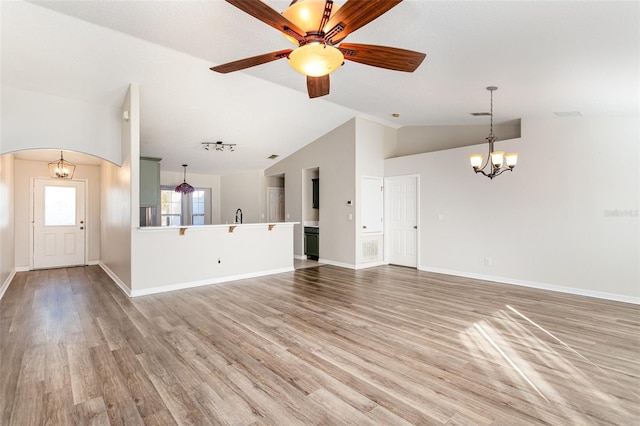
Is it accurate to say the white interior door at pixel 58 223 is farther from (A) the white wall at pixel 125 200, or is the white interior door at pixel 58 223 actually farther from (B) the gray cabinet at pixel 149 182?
(B) the gray cabinet at pixel 149 182

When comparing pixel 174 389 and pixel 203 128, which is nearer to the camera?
pixel 174 389

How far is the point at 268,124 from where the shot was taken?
21.9ft

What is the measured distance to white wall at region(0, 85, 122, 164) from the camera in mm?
4438

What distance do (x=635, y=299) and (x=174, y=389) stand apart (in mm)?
5801

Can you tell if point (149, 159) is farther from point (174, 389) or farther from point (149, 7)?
point (174, 389)

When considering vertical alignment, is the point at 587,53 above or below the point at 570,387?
above

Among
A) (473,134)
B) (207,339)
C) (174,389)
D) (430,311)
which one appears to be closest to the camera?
(174,389)

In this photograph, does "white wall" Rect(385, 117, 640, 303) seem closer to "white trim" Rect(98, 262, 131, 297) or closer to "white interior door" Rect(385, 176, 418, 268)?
"white interior door" Rect(385, 176, 418, 268)

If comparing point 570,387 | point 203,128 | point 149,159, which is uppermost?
point 203,128

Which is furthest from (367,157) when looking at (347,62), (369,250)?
(347,62)

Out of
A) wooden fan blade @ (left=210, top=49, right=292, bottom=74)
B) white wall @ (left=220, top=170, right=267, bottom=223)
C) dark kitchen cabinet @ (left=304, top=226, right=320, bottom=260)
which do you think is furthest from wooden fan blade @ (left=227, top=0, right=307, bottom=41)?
white wall @ (left=220, top=170, right=267, bottom=223)

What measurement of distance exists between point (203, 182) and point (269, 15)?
8634 mm

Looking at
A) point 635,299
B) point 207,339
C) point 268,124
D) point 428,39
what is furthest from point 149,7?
point 635,299

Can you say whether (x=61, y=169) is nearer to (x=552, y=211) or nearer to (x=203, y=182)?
(x=203, y=182)
